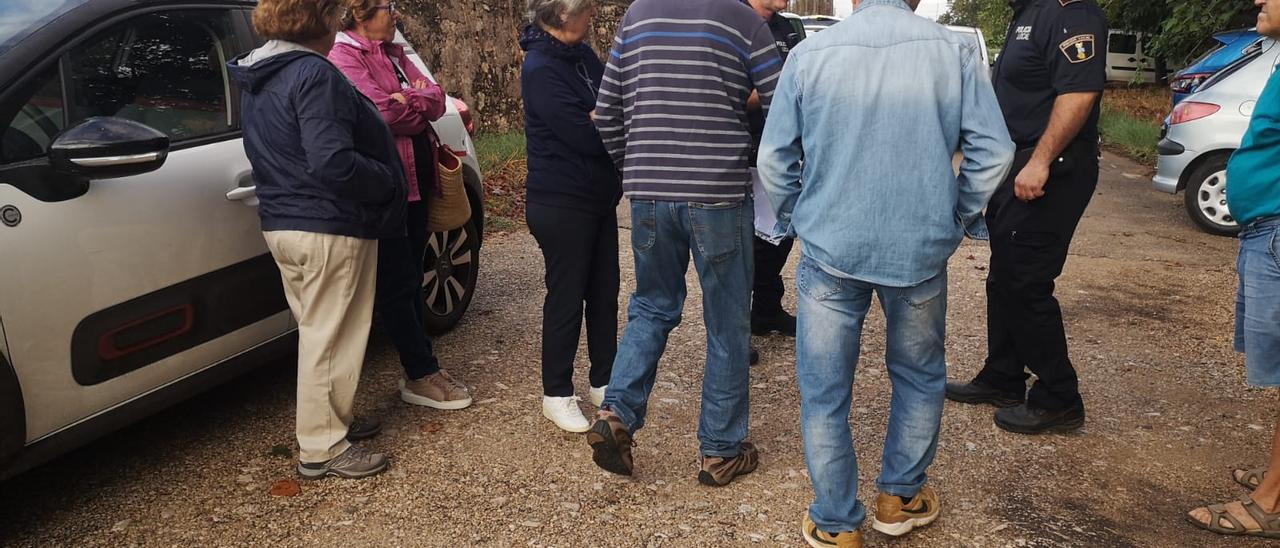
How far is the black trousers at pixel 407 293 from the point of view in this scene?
161 inches

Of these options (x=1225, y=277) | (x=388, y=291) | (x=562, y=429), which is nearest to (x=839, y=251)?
(x=562, y=429)

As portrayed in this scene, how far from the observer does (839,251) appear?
2912 millimetres

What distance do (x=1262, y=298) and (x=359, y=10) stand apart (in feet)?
10.9

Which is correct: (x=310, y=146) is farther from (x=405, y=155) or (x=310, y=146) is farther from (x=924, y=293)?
(x=924, y=293)

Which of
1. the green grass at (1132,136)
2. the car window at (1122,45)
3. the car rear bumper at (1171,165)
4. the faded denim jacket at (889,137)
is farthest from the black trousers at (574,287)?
the car window at (1122,45)

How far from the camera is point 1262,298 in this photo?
3.23 meters

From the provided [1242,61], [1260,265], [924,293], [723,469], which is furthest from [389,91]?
[1242,61]

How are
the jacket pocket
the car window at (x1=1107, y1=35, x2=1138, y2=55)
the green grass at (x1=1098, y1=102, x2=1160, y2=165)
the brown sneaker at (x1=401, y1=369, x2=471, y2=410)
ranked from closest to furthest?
the jacket pocket < the brown sneaker at (x1=401, y1=369, x2=471, y2=410) < the green grass at (x1=1098, y1=102, x2=1160, y2=165) < the car window at (x1=1107, y1=35, x2=1138, y2=55)

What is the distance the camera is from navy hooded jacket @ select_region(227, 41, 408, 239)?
3.27 meters

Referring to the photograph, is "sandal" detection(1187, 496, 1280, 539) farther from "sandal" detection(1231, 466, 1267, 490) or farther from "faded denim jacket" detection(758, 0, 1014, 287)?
"faded denim jacket" detection(758, 0, 1014, 287)

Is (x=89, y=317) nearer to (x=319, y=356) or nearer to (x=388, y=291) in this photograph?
(x=319, y=356)

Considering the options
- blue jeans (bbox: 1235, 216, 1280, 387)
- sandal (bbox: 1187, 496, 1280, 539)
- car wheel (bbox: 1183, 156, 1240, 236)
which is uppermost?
blue jeans (bbox: 1235, 216, 1280, 387)

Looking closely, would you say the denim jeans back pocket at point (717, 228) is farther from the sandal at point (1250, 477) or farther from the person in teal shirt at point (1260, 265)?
the sandal at point (1250, 477)

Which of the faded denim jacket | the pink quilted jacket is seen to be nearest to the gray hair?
the pink quilted jacket
